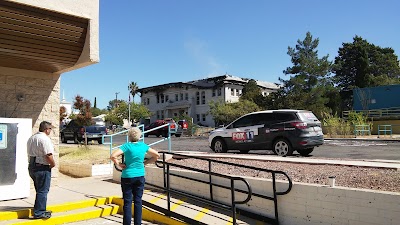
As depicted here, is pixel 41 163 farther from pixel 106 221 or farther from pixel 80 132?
pixel 80 132

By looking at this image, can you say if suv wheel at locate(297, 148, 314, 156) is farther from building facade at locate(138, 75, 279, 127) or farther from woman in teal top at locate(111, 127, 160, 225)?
building facade at locate(138, 75, 279, 127)

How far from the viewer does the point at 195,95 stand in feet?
205

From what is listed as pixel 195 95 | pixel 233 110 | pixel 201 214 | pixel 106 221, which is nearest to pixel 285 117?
pixel 201 214

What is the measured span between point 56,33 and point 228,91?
5079 cm

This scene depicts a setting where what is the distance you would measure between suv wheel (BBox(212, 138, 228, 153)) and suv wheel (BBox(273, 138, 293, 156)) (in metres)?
2.36

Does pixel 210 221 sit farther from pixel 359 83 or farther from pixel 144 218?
pixel 359 83

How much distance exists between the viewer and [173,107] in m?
64.9

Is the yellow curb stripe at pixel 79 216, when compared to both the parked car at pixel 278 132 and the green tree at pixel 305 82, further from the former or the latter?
the green tree at pixel 305 82

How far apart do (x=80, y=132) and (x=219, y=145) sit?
14.3 meters

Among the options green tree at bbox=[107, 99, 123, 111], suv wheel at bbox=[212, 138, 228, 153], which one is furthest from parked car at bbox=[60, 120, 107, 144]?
green tree at bbox=[107, 99, 123, 111]

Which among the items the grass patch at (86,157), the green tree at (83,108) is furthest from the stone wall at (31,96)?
the green tree at (83,108)

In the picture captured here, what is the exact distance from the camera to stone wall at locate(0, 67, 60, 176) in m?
8.60

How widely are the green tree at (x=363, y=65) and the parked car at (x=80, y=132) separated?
45.6 m

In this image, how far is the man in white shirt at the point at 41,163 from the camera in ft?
20.1
